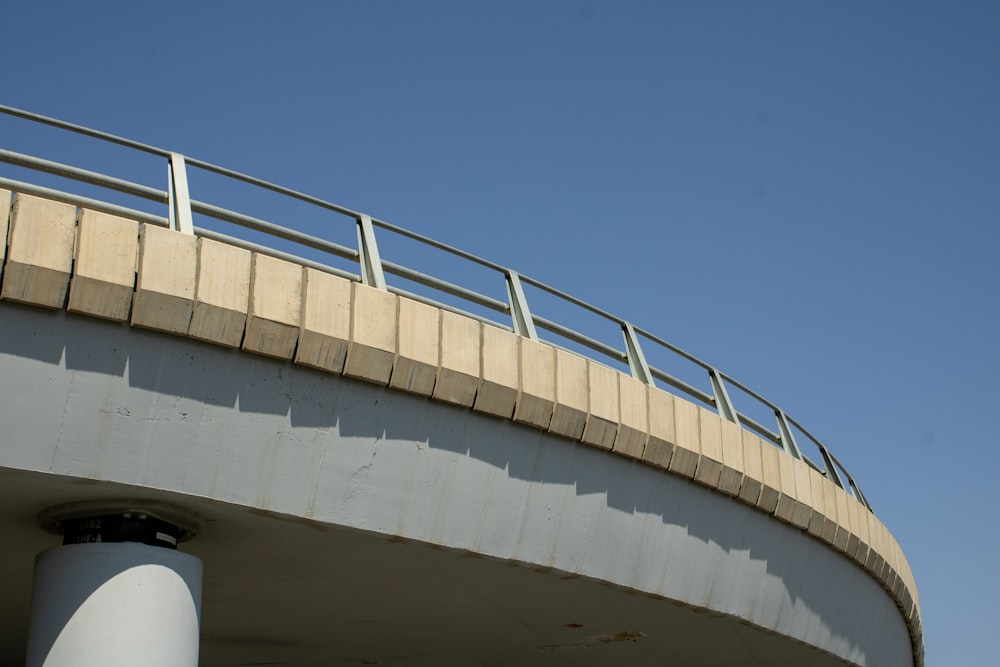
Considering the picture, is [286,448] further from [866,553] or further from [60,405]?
[866,553]

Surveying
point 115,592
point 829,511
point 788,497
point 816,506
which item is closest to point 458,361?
point 115,592

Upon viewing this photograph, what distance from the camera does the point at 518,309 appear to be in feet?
32.3

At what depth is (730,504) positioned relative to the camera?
10.8 metres

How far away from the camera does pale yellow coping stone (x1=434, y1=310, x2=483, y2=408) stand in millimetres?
8289

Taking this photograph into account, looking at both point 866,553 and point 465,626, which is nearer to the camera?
point 465,626

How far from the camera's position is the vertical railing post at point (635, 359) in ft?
34.9

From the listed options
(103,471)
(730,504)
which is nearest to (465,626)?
(730,504)

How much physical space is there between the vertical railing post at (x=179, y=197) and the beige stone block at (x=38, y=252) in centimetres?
96

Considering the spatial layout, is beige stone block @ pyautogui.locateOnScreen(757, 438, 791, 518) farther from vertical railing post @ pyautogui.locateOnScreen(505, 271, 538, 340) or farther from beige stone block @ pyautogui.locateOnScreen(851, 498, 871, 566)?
vertical railing post @ pyautogui.locateOnScreen(505, 271, 538, 340)

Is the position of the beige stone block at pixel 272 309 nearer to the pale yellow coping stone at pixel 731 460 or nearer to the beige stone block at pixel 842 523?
the pale yellow coping stone at pixel 731 460

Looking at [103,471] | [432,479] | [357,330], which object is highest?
[357,330]

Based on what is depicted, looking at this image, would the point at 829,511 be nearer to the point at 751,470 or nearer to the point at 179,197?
the point at 751,470

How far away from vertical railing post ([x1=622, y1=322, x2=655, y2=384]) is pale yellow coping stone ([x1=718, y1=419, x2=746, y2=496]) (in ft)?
2.76

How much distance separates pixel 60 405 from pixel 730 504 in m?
6.24
